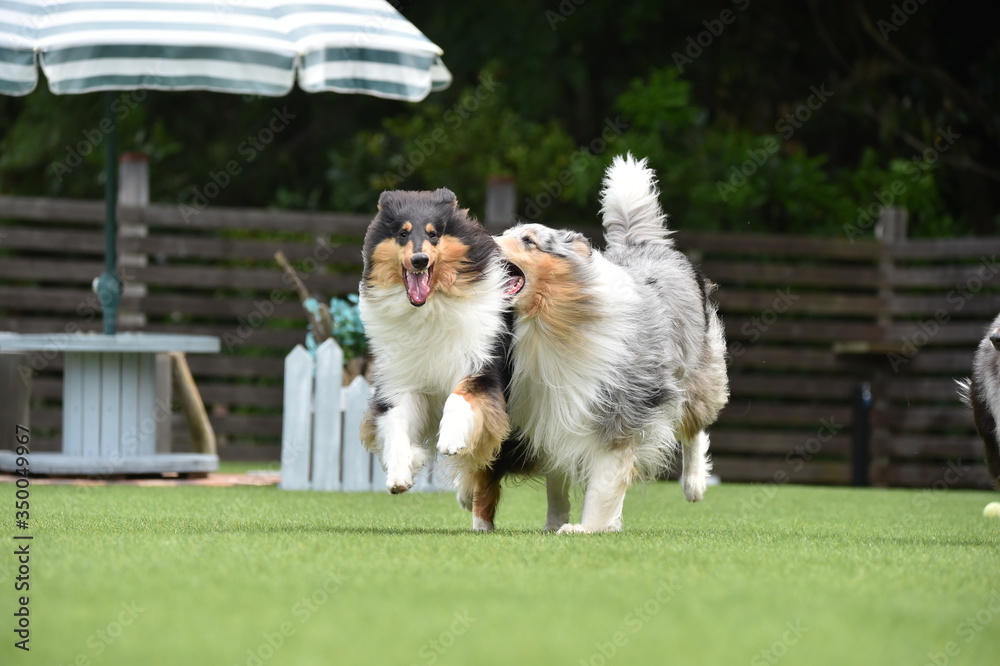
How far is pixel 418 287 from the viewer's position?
4.36m

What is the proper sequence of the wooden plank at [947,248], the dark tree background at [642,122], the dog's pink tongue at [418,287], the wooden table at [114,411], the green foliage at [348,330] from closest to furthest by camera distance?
1. the dog's pink tongue at [418,287]
2. the wooden table at [114,411]
3. the green foliage at [348,330]
4. the wooden plank at [947,248]
5. the dark tree background at [642,122]

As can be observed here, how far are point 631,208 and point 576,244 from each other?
3.40 feet

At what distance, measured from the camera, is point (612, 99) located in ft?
43.1

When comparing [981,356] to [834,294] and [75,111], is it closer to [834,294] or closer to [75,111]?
[834,294]

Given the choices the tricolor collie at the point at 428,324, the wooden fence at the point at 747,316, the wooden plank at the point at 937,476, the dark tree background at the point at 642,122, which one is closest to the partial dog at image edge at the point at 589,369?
the tricolor collie at the point at 428,324

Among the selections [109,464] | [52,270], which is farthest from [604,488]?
[52,270]

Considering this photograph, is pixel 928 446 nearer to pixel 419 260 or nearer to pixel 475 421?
pixel 475 421

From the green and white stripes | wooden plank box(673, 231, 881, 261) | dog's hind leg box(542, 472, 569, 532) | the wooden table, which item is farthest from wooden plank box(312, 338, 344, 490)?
wooden plank box(673, 231, 881, 261)

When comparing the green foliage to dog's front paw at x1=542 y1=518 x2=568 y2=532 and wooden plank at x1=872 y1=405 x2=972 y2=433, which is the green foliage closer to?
dog's front paw at x1=542 y1=518 x2=568 y2=532

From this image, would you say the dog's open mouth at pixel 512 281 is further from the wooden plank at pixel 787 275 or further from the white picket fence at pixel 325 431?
the wooden plank at pixel 787 275

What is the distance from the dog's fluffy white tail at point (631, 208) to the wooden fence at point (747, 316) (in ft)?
13.4

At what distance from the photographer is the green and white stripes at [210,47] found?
6.87 metres

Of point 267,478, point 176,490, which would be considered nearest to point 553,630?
point 176,490

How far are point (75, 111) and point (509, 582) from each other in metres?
9.79
